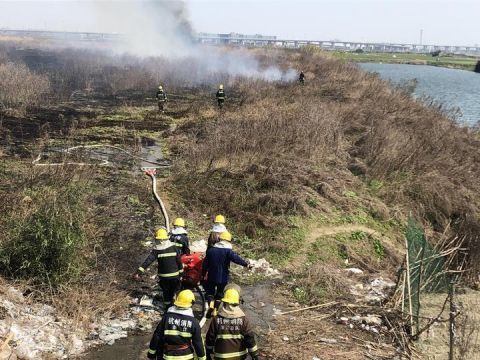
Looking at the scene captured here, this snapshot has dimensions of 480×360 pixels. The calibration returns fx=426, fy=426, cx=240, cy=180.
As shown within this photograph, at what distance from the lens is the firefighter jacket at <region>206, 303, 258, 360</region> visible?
183 inches

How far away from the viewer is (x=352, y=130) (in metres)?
16.8

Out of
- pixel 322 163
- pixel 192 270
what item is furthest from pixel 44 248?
pixel 322 163

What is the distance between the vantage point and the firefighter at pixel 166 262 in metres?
6.38

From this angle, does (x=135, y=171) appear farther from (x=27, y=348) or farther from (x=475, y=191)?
(x=475, y=191)

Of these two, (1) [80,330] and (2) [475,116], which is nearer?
(1) [80,330]

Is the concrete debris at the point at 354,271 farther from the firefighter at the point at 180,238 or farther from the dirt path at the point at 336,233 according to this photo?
the firefighter at the point at 180,238

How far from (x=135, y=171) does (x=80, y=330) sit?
25.2ft

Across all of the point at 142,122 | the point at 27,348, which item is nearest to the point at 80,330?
the point at 27,348

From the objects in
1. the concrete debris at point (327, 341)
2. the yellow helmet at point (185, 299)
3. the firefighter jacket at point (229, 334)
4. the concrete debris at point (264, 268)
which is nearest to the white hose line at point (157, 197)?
the concrete debris at point (264, 268)

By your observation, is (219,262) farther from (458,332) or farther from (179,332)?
(458,332)

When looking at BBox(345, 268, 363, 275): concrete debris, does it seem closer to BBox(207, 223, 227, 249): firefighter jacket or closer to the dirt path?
the dirt path

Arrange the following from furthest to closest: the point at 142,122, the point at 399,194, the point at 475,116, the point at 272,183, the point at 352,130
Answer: the point at 475,116
the point at 142,122
the point at 352,130
the point at 399,194
the point at 272,183

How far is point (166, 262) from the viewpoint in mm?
6402

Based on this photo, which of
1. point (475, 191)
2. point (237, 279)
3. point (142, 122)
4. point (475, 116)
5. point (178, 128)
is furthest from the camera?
point (475, 116)
